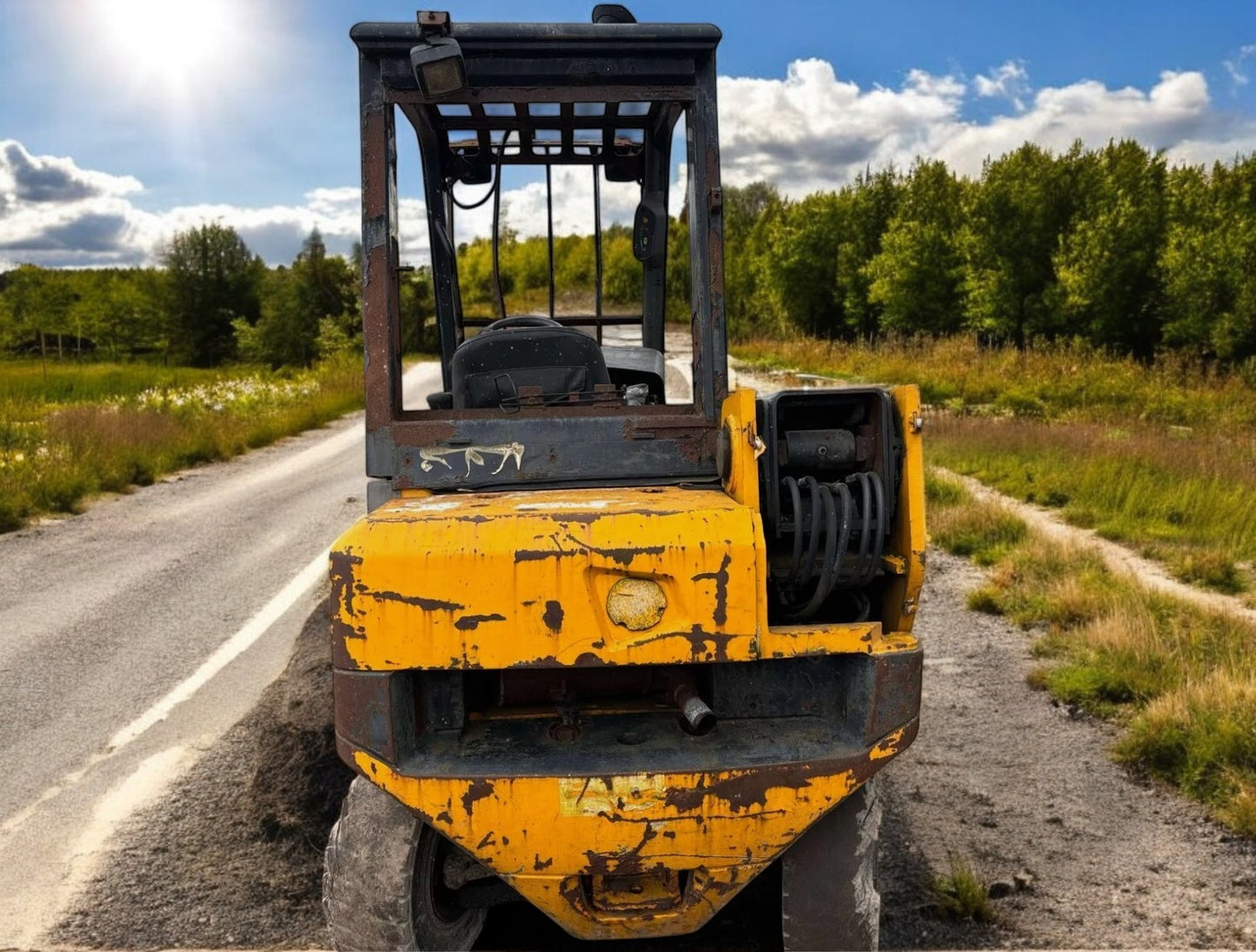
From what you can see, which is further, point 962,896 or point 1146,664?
point 1146,664

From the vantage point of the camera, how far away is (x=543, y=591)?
2.47 meters

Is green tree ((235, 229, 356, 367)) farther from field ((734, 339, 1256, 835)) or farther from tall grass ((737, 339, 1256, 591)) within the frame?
field ((734, 339, 1256, 835))

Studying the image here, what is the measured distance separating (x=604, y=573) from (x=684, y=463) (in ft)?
3.16

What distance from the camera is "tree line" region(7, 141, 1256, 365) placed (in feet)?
16.7

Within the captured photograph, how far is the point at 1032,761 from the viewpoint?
15.5ft

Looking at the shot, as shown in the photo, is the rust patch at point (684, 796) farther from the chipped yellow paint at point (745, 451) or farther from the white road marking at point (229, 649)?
the white road marking at point (229, 649)

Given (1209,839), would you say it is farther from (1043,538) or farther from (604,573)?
(1043,538)

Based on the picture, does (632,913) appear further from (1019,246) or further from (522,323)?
(1019,246)

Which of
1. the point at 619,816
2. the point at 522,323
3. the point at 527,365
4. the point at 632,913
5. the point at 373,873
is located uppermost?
the point at 522,323

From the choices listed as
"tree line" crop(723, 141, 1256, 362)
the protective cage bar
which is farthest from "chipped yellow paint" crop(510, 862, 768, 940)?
"tree line" crop(723, 141, 1256, 362)

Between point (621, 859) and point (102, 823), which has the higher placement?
point (621, 859)

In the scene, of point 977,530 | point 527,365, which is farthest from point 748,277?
point 527,365

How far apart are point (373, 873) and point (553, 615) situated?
0.96m

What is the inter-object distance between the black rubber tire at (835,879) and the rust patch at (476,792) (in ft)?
3.04
